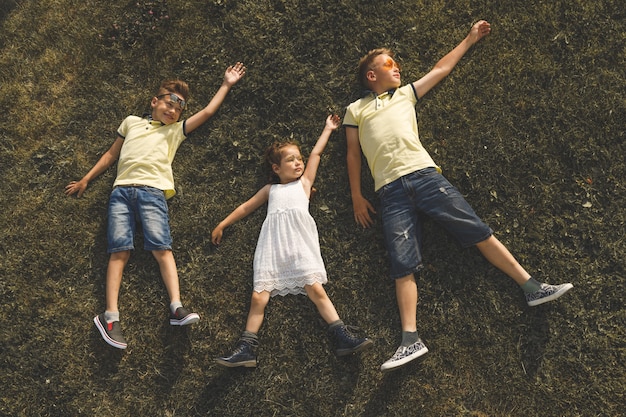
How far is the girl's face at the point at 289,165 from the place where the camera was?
505cm

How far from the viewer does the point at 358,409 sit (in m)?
4.67

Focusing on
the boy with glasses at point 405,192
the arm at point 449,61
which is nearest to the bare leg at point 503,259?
the boy with glasses at point 405,192

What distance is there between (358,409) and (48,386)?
313 cm

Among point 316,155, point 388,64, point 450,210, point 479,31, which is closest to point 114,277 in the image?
point 316,155

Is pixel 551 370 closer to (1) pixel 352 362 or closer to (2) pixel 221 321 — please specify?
(1) pixel 352 362

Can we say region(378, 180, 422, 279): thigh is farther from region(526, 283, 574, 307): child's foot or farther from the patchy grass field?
region(526, 283, 574, 307): child's foot

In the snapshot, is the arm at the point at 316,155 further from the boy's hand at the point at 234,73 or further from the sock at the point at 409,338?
the sock at the point at 409,338

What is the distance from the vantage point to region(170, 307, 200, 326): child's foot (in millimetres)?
4750

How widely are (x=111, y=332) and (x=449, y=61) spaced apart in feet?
14.9

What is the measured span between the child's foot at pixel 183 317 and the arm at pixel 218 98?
1.96 meters

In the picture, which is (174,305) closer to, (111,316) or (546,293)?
(111,316)

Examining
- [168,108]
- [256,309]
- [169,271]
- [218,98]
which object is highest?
[168,108]

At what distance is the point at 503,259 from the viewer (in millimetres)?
4652

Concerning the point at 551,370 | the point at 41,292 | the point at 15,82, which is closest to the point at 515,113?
the point at 551,370
